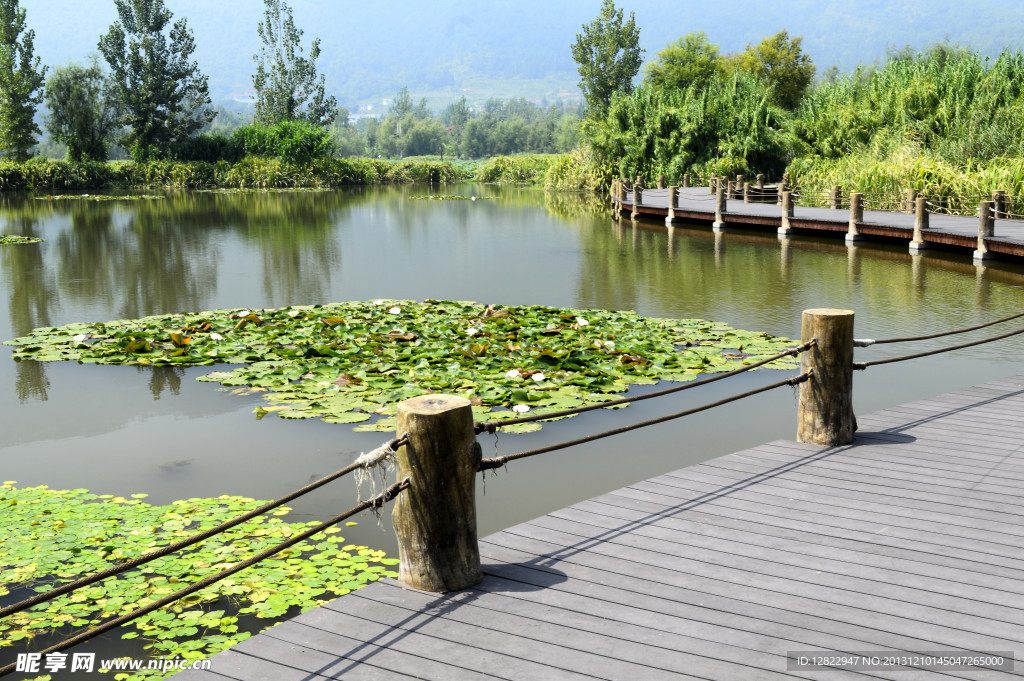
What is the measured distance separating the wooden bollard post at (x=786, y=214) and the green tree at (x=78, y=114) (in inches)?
1913

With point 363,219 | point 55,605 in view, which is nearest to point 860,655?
point 55,605

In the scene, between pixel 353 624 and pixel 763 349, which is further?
pixel 763 349

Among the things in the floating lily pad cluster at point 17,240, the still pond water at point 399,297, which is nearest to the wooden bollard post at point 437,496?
the still pond water at point 399,297

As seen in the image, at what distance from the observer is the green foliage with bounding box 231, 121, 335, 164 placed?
58562 mm

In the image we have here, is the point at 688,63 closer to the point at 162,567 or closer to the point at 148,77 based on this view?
the point at 148,77

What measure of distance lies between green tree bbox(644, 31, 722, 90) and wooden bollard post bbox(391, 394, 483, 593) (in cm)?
5667

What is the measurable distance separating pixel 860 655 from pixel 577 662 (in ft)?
3.60

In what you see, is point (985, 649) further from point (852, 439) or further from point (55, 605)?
point (55, 605)

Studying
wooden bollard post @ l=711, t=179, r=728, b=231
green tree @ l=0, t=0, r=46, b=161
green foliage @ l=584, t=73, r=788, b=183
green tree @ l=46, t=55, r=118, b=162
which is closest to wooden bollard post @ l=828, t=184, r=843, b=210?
wooden bollard post @ l=711, t=179, r=728, b=231

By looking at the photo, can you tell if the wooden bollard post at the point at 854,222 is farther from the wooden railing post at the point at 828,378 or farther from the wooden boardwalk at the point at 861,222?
the wooden railing post at the point at 828,378

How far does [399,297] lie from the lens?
1620cm

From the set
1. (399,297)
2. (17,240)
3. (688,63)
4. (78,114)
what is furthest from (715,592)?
(78,114)

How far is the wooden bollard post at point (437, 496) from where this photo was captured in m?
4.12

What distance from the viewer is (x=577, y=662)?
3557 millimetres
